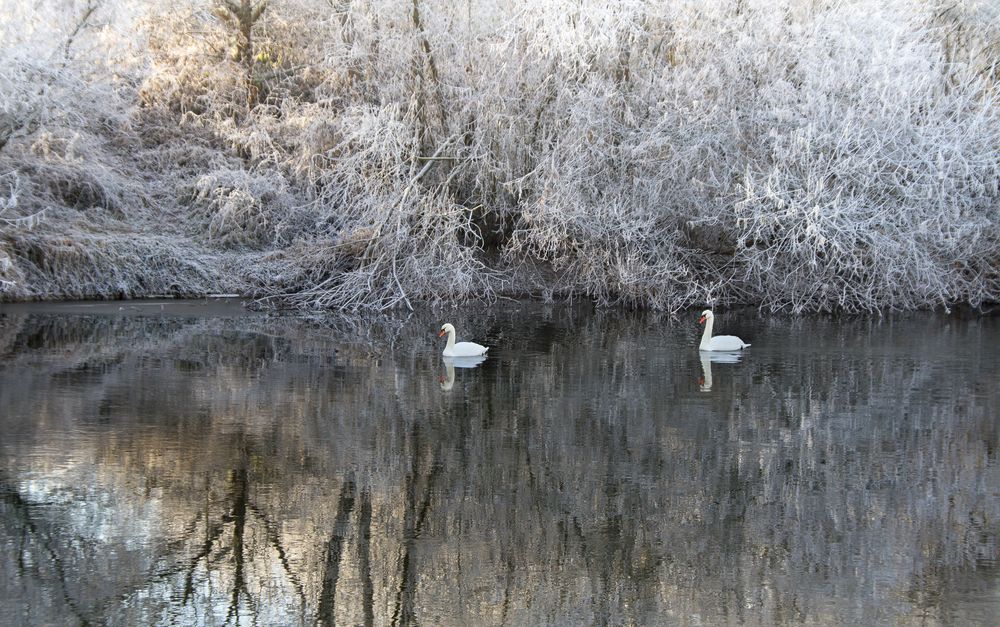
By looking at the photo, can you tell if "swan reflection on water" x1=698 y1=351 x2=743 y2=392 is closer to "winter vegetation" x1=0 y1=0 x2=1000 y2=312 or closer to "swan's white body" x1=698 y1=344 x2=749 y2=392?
"swan's white body" x1=698 y1=344 x2=749 y2=392

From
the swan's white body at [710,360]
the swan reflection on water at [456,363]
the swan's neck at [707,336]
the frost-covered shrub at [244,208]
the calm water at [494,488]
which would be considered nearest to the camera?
the calm water at [494,488]

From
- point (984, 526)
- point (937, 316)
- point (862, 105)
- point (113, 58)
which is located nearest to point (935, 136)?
point (862, 105)

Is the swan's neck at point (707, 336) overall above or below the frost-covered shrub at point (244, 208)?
below

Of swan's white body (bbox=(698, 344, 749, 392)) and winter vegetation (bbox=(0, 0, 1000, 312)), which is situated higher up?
winter vegetation (bbox=(0, 0, 1000, 312))

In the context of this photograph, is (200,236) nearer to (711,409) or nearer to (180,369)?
(180,369)

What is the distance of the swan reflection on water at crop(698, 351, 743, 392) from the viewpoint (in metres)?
10.7

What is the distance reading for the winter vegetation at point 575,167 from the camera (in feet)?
51.1

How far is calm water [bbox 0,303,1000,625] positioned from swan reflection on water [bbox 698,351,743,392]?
0.12 meters

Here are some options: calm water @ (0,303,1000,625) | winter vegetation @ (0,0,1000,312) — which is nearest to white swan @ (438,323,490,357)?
calm water @ (0,303,1000,625)

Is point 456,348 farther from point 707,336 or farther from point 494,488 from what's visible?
point 494,488

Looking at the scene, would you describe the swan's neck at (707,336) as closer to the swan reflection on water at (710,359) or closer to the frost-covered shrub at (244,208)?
the swan reflection on water at (710,359)

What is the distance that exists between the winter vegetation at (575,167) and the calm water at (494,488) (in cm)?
429

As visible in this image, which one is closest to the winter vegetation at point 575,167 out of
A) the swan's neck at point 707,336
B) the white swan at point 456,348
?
the swan's neck at point 707,336

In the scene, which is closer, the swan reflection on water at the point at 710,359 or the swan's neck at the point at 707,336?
the swan reflection on water at the point at 710,359
